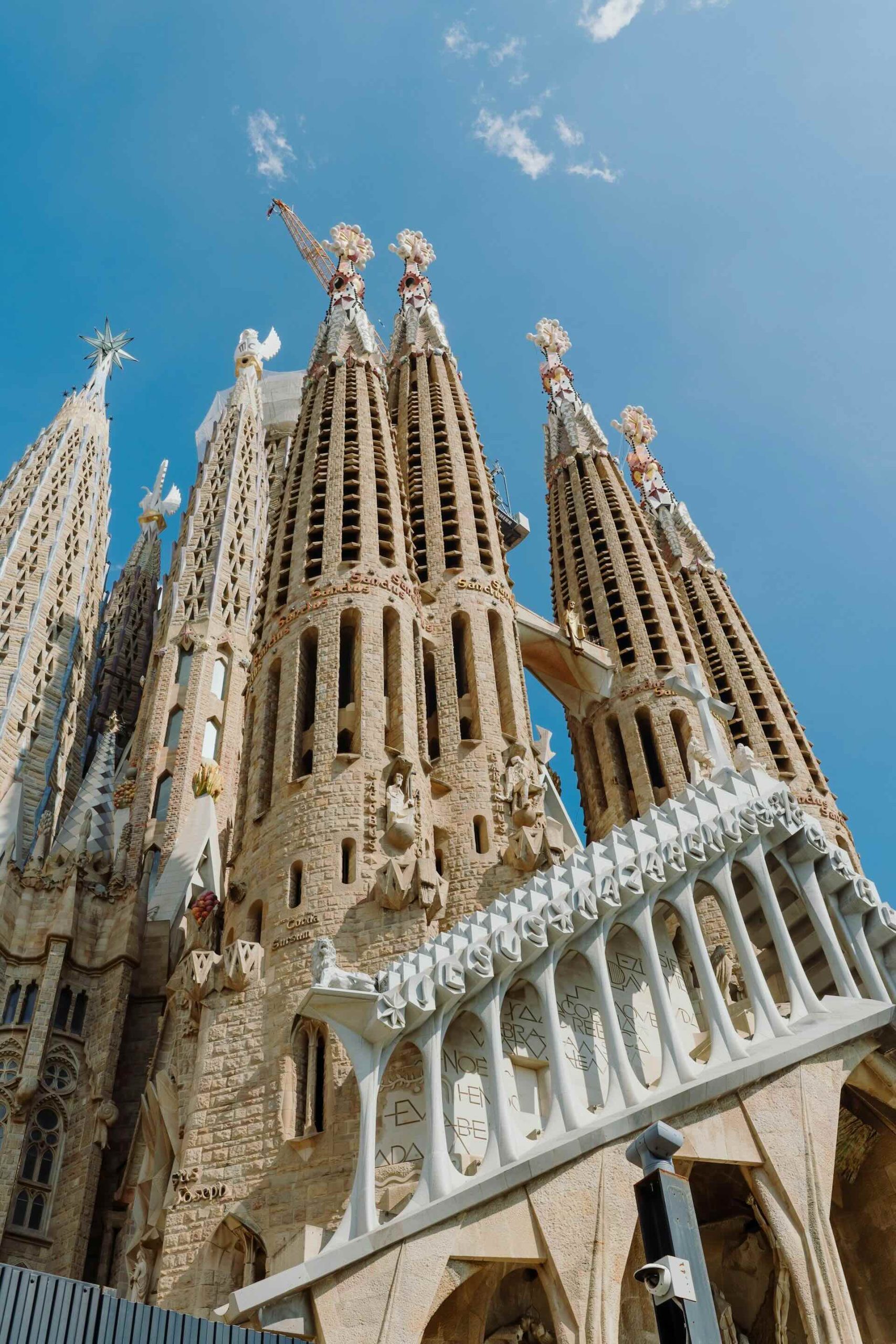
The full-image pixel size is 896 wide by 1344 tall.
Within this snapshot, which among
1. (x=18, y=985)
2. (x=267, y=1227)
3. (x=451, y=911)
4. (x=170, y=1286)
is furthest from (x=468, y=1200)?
(x=18, y=985)

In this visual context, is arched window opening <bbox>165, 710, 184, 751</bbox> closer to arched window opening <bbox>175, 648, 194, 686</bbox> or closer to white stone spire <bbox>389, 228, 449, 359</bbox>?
arched window opening <bbox>175, 648, 194, 686</bbox>

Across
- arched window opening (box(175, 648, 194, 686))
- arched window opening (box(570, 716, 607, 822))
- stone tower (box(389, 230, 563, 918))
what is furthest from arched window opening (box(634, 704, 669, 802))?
arched window opening (box(175, 648, 194, 686))

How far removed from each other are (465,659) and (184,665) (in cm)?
1235

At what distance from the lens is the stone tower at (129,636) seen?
43.9 meters

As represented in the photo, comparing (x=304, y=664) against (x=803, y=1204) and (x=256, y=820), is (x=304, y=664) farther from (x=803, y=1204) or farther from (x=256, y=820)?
(x=803, y=1204)

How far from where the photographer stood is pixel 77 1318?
927 cm

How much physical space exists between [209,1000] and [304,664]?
818 centimetres

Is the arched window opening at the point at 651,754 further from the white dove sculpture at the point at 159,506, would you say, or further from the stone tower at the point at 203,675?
the white dove sculpture at the point at 159,506

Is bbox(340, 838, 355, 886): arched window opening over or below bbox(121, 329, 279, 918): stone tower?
below

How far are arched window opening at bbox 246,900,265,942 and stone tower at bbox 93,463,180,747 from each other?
70.0ft

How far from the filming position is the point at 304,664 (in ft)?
82.6

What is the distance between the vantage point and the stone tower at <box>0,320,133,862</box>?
3212cm

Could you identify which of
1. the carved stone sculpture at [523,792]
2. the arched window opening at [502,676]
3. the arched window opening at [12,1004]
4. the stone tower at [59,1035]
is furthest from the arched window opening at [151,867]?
the carved stone sculpture at [523,792]

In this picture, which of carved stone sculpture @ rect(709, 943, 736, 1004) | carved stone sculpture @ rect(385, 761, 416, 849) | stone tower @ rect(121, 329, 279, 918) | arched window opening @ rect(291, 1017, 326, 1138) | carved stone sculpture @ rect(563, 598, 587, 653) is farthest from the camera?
carved stone sculpture @ rect(563, 598, 587, 653)
